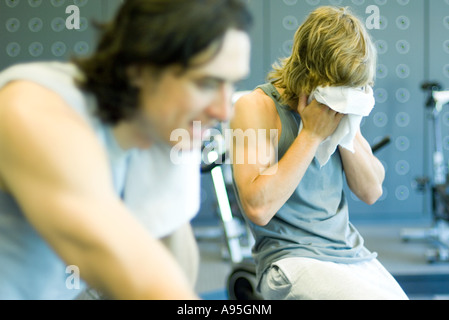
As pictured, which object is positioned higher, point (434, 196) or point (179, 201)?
point (179, 201)

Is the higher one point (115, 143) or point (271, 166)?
point (115, 143)

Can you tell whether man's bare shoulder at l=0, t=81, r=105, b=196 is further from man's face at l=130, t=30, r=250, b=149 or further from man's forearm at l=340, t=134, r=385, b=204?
man's forearm at l=340, t=134, r=385, b=204

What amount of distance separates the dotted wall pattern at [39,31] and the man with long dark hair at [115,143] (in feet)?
1.52

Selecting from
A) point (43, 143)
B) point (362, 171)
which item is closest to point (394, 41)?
point (362, 171)

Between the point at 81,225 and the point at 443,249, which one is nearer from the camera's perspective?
the point at 81,225

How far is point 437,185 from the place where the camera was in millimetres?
2447

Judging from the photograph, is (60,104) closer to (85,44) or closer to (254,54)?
(85,44)

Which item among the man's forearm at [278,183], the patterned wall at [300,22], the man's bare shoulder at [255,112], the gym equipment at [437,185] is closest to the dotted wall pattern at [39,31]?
the patterned wall at [300,22]

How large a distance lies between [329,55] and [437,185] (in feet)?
6.07

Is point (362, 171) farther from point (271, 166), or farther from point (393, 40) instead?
point (393, 40)
